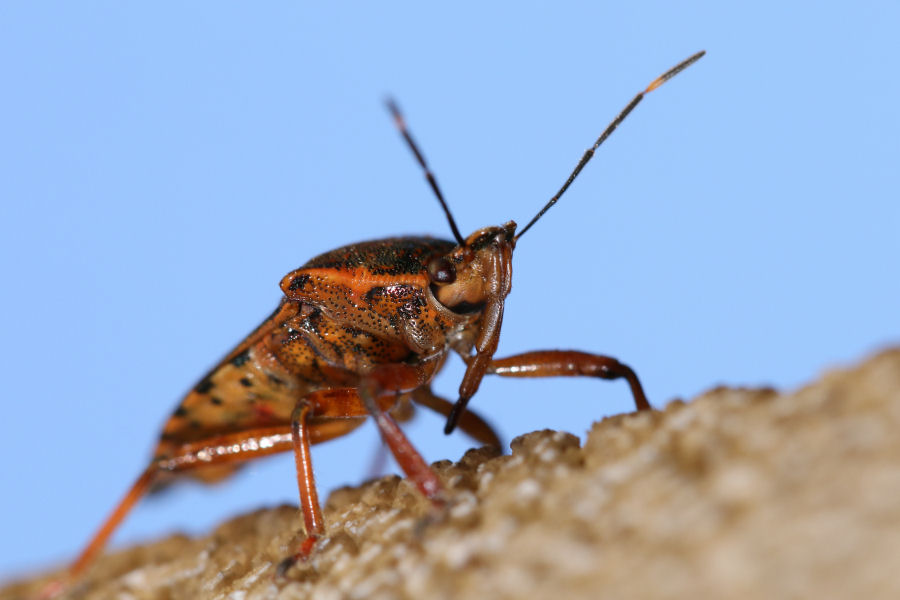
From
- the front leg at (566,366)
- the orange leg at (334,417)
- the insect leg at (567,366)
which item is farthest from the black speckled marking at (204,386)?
the insect leg at (567,366)

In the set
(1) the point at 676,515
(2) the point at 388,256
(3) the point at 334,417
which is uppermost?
(2) the point at 388,256

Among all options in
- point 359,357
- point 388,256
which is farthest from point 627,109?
point 359,357

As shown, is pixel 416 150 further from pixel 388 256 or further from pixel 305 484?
pixel 305 484

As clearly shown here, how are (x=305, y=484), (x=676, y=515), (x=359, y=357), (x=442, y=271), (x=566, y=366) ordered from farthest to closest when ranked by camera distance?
(x=359, y=357) < (x=566, y=366) < (x=442, y=271) < (x=305, y=484) < (x=676, y=515)

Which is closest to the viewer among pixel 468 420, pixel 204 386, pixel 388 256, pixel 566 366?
pixel 566 366

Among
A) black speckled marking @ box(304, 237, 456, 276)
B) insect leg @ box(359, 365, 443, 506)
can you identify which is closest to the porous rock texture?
insect leg @ box(359, 365, 443, 506)

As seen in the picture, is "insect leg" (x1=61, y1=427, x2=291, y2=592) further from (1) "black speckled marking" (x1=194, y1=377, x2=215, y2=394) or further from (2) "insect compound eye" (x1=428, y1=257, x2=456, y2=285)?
(2) "insect compound eye" (x1=428, y1=257, x2=456, y2=285)
